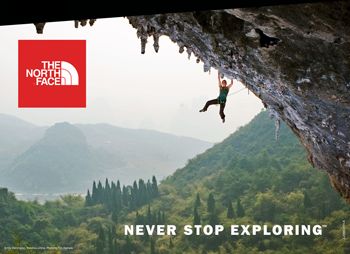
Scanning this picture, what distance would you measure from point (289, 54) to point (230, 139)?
157 ft

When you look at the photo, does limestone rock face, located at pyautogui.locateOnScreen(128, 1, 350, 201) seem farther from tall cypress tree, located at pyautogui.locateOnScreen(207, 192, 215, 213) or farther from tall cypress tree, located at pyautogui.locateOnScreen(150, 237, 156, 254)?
tall cypress tree, located at pyautogui.locateOnScreen(207, 192, 215, 213)

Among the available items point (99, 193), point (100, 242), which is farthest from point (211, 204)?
point (99, 193)

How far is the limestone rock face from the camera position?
116 inches

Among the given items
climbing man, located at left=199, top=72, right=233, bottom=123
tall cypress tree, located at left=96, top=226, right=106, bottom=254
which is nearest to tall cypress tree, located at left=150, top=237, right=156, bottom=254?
tall cypress tree, located at left=96, top=226, right=106, bottom=254

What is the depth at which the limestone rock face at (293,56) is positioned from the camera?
116 inches

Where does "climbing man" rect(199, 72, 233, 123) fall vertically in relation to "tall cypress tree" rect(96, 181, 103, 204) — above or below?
above

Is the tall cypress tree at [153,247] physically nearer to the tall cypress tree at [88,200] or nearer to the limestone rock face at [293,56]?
the tall cypress tree at [88,200]

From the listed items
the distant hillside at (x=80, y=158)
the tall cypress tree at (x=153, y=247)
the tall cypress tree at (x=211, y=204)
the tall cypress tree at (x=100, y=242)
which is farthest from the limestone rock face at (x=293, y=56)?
the distant hillside at (x=80, y=158)

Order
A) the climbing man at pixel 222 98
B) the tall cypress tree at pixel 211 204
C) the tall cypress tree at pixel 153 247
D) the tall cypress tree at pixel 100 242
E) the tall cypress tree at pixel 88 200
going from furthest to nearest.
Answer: the tall cypress tree at pixel 88 200, the tall cypress tree at pixel 211 204, the tall cypress tree at pixel 100 242, the tall cypress tree at pixel 153 247, the climbing man at pixel 222 98

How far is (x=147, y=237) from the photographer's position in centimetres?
3775

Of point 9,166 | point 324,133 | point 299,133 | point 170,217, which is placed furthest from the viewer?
point 9,166

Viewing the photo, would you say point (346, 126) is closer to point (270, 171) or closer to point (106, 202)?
point (270, 171)

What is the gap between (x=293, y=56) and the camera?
3.53 m

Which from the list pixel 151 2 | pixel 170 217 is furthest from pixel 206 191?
pixel 151 2
